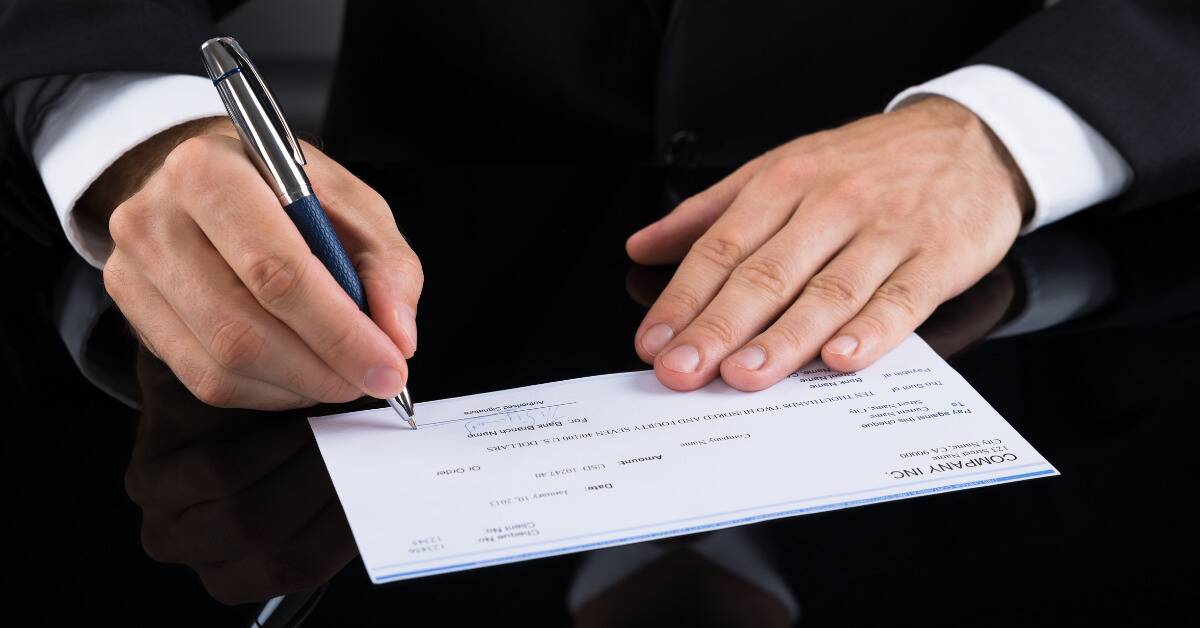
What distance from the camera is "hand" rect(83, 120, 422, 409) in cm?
52

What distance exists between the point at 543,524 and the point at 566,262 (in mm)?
347

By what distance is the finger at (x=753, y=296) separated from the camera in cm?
61

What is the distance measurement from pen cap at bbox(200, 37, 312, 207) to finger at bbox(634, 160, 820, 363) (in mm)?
222

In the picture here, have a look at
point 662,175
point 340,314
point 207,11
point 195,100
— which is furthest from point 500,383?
point 207,11

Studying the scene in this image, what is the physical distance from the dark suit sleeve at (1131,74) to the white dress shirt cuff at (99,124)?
606 millimetres

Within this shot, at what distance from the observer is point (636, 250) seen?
79 centimetres

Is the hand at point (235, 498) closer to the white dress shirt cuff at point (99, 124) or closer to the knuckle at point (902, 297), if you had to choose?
the white dress shirt cuff at point (99, 124)

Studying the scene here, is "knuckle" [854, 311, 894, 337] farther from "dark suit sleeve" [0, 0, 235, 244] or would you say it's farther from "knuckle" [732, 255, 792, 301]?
"dark suit sleeve" [0, 0, 235, 244]

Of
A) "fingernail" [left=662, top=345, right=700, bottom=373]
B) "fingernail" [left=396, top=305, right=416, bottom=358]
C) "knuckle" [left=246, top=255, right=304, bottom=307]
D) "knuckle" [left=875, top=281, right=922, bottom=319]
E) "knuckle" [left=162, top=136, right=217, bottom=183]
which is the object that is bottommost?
"knuckle" [left=875, top=281, right=922, bottom=319]

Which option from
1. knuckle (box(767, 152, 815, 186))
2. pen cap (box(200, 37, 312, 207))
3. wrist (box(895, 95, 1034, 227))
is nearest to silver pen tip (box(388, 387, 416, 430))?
pen cap (box(200, 37, 312, 207))

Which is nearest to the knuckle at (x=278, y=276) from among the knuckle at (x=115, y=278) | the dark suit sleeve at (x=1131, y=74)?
the knuckle at (x=115, y=278)

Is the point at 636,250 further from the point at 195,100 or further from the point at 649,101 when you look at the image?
the point at 649,101

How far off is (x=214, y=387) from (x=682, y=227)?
0.36 metres

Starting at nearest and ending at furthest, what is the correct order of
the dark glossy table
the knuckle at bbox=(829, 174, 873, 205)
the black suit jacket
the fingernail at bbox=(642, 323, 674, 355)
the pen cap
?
the dark glossy table
the pen cap
the fingernail at bbox=(642, 323, 674, 355)
the knuckle at bbox=(829, 174, 873, 205)
the black suit jacket
